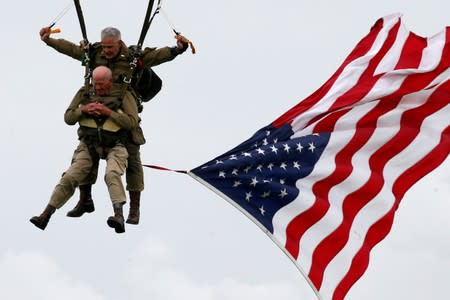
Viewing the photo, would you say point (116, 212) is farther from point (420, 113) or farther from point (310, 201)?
point (420, 113)

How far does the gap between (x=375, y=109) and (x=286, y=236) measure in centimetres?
Result: 235

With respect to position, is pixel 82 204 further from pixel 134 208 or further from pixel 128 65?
pixel 128 65

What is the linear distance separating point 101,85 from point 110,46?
1.79ft

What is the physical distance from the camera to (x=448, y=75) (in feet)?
90.8

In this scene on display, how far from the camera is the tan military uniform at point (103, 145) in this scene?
2467 centimetres

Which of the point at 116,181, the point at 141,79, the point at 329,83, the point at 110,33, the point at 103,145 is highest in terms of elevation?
the point at 110,33

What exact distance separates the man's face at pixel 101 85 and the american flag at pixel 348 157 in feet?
6.83

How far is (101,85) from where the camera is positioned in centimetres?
2475

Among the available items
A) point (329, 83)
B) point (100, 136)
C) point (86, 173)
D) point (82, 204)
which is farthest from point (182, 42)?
point (329, 83)

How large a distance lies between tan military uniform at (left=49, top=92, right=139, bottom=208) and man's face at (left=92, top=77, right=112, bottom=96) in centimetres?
7

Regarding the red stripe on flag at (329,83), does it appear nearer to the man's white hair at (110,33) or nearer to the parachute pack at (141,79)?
the parachute pack at (141,79)

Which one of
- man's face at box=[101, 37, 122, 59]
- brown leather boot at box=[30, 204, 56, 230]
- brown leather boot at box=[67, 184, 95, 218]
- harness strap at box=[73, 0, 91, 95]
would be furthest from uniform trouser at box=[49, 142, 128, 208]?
man's face at box=[101, 37, 122, 59]

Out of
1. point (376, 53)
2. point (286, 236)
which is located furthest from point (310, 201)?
point (376, 53)

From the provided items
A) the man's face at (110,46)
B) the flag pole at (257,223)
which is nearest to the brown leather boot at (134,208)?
the flag pole at (257,223)
